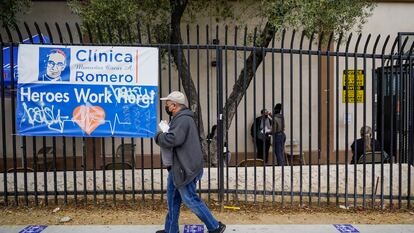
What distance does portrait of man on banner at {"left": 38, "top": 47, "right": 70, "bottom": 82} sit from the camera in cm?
596

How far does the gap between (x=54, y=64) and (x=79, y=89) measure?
0.50 metres

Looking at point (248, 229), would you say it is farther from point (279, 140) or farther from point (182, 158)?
point (279, 140)

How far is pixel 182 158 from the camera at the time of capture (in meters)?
4.66

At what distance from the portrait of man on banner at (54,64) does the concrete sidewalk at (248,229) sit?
6.63 ft

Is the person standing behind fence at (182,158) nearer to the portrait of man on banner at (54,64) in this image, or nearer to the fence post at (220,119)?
the fence post at (220,119)

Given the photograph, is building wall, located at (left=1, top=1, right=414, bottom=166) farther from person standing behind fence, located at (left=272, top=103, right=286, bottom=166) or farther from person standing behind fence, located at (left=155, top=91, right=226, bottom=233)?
person standing behind fence, located at (left=155, top=91, right=226, bottom=233)

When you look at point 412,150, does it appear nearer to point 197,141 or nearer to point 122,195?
point 197,141

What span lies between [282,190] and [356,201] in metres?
1.22

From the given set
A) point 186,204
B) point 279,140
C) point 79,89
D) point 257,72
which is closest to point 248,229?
point 186,204

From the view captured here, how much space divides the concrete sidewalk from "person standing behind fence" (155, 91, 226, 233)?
72cm

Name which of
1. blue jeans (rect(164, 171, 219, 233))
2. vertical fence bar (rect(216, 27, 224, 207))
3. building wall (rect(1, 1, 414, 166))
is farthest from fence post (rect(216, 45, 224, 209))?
building wall (rect(1, 1, 414, 166))

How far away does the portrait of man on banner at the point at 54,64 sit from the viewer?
5965mm

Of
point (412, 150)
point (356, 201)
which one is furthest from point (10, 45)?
point (412, 150)

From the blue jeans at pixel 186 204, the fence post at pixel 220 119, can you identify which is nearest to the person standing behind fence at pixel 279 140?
the fence post at pixel 220 119
